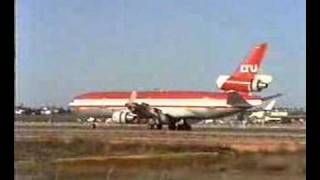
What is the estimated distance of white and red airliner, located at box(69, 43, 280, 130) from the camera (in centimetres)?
95

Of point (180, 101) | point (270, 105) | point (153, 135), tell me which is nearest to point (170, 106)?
point (180, 101)

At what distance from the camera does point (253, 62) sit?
898 millimetres

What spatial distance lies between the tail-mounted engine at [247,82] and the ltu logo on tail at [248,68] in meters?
0.02

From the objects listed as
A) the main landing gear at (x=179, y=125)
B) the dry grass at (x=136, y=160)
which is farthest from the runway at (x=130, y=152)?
the main landing gear at (x=179, y=125)

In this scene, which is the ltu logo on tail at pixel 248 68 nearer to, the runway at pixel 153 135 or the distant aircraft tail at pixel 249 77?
the distant aircraft tail at pixel 249 77

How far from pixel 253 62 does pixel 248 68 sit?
2 cm

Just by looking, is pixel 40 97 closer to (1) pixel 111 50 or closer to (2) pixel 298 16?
(1) pixel 111 50

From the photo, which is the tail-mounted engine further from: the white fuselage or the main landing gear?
the main landing gear

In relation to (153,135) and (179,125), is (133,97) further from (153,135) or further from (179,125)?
(179,125)

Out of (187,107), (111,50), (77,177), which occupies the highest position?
(111,50)

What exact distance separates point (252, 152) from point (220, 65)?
7.9 inches

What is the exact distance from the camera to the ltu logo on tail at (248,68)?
89 centimetres

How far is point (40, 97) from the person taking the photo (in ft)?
3.14

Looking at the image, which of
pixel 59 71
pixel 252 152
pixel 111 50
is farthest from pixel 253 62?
pixel 59 71
